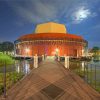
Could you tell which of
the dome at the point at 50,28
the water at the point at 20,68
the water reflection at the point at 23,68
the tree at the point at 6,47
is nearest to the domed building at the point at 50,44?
the dome at the point at 50,28

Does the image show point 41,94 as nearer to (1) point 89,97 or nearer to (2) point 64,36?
(1) point 89,97

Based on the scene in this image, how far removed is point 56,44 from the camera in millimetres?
58188

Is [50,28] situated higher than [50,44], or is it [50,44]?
[50,28]

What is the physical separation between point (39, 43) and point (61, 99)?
5312 centimetres

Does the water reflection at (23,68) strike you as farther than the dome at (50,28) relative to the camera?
No

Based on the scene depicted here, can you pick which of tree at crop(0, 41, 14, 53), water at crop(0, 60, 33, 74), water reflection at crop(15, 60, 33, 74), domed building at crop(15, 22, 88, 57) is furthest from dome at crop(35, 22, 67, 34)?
water reflection at crop(15, 60, 33, 74)

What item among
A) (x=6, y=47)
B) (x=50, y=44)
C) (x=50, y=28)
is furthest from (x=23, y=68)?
(x=6, y=47)

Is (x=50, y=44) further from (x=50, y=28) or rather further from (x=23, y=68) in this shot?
(x=23, y=68)

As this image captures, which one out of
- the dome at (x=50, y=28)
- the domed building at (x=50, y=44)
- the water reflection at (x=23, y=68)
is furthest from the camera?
the dome at (x=50, y=28)

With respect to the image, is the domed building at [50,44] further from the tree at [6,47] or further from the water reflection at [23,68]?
the water reflection at [23,68]

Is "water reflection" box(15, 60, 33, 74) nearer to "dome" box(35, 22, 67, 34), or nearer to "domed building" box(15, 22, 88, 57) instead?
"domed building" box(15, 22, 88, 57)

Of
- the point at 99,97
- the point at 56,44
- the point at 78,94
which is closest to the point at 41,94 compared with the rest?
the point at 78,94

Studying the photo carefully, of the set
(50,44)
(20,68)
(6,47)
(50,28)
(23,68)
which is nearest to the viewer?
(20,68)

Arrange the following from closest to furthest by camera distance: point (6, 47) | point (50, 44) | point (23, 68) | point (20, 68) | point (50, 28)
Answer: point (20, 68)
point (23, 68)
point (50, 44)
point (50, 28)
point (6, 47)
